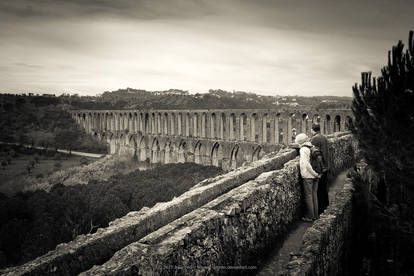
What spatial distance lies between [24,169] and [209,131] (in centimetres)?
2514

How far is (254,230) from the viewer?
4688 mm

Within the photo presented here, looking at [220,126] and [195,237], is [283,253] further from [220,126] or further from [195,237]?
[220,126]

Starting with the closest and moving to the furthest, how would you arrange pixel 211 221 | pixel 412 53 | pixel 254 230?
pixel 211 221 → pixel 254 230 → pixel 412 53

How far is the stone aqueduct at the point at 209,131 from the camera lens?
31.2 metres

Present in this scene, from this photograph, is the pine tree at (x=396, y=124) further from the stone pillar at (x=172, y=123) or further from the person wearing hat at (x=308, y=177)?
the stone pillar at (x=172, y=123)

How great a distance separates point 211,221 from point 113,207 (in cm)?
1977

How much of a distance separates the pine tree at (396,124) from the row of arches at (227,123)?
11394 mm

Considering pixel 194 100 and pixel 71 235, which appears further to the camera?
pixel 194 100

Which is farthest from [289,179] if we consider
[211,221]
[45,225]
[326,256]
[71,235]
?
[45,225]

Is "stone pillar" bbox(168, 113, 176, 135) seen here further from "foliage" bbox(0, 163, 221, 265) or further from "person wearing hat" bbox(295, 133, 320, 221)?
"person wearing hat" bbox(295, 133, 320, 221)

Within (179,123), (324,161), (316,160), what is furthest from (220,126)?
(316,160)

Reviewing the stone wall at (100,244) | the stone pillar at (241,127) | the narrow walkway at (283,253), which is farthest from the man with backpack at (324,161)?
the stone pillar at (241,127)

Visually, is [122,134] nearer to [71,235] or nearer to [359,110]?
[71,235]

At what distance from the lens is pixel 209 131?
138 feet
